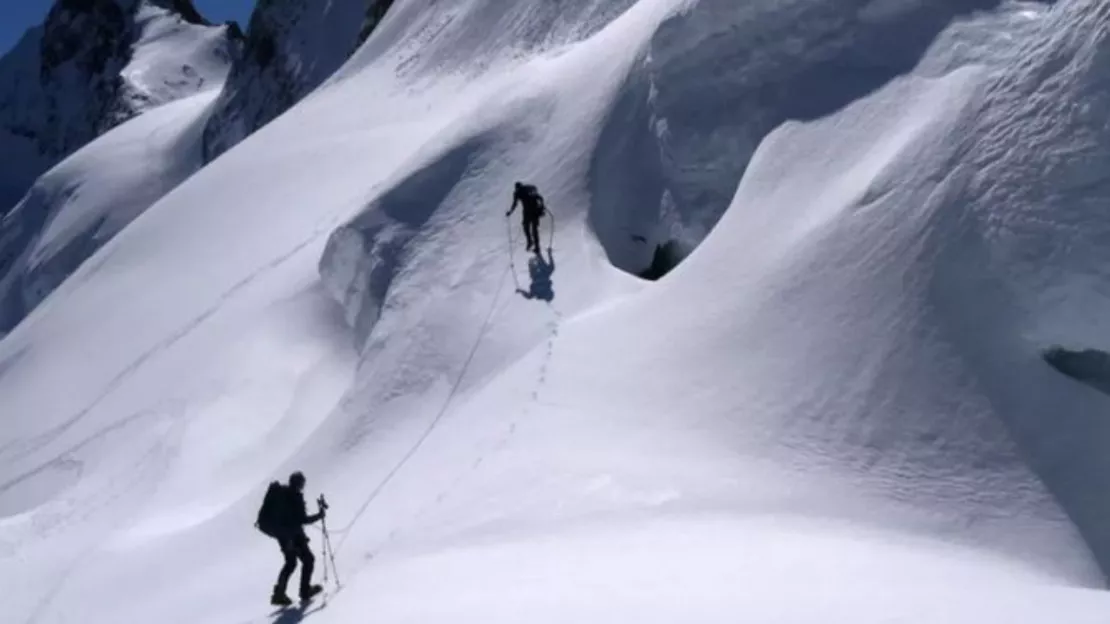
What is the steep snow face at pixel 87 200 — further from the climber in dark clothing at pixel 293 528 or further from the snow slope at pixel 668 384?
the climber in dark clothing at pixel 293 528

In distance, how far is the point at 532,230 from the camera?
1822cm

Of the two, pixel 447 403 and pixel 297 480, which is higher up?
pixel 297 480

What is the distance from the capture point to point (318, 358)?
21.1 m

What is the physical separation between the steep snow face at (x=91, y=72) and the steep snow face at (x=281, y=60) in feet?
57.3

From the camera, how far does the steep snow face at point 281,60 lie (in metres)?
64.4

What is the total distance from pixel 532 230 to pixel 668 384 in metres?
5.03

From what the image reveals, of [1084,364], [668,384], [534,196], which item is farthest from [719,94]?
[1084,364]

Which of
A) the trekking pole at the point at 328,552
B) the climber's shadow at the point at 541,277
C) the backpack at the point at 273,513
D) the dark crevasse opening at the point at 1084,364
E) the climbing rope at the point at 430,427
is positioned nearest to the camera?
→ the backpack at the point at 273,513

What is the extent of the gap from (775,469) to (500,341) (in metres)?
5.55

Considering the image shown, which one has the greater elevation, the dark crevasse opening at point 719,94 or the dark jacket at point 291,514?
the dark crevasse opening at point 719,94

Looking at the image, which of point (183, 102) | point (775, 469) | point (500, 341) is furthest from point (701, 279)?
point (183, 102)

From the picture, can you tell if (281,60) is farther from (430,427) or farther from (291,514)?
(291,514)

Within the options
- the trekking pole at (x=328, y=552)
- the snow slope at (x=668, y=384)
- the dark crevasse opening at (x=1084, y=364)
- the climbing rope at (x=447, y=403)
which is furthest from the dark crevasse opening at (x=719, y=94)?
the trekking pole at (x=328, y=552)

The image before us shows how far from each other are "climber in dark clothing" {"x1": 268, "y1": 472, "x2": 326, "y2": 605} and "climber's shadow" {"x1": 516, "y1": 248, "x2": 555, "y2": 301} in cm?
650
